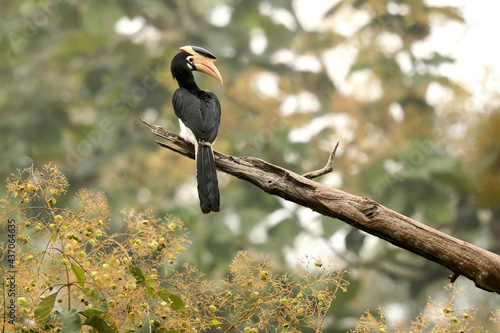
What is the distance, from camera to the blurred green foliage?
315 centimetres

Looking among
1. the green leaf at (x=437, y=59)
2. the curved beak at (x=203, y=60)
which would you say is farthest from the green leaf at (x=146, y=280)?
the green leaf at (x=437, y=59)

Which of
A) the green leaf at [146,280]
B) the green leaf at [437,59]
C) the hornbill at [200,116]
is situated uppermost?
the green leaf at [146,280]

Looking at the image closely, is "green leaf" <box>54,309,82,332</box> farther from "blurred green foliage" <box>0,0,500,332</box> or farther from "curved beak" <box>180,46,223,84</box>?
"blurred green foliage" <box>0,0,500,332</box>

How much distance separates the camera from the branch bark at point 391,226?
100cm

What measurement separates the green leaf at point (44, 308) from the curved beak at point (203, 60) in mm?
1031

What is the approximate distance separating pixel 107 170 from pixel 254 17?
138 cm

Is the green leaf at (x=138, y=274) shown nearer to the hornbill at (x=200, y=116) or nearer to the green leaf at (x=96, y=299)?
the green leaf at (x=96, y=299)

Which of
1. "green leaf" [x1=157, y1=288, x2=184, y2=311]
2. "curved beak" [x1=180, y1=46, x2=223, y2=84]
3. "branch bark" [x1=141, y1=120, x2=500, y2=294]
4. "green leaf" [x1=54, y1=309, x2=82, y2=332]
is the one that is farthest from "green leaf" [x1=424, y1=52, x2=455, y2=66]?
"green leaf" [x1=54, y1=309, x2=82, y2=332]

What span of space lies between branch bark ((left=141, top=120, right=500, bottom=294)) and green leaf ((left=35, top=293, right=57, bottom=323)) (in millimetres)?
488

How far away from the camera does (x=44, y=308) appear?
75cm

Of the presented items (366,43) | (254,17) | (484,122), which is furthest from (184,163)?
(484,122)

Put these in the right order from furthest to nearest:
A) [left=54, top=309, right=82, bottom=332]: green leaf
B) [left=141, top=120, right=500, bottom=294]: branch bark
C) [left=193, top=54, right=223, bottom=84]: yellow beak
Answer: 1. [left=193, top=54, right=223, bottom=84]: yellow beak
2. [left=141, top=120, right=500, bottom=294]: branch bark
3. [left=54, top=309, right=82, bottom=332]: green leaf

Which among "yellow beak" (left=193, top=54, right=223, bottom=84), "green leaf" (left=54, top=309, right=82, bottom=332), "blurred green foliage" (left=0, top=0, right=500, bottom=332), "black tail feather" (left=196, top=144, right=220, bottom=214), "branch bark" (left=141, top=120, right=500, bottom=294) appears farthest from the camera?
"blurred green foliage" (left=0, top=0, right=500, bottom=332)

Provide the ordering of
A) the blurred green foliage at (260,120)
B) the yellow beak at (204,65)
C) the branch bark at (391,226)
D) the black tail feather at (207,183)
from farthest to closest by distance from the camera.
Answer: the blurred green foliage at (260,120) < the yellow beak at (204,65) < the black tail feather at (207,183) < the branch bark at (391,226)
